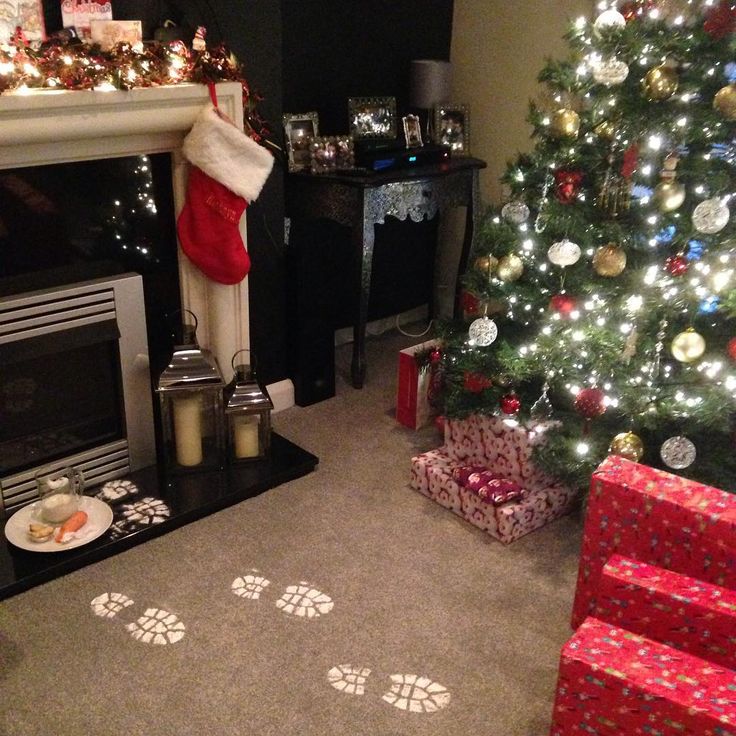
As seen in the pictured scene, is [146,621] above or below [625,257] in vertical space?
below

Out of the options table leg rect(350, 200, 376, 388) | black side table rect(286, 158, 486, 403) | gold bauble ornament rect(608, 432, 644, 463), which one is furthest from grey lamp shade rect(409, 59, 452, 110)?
gold bauble ornament rect(608, 432, 644, 463)

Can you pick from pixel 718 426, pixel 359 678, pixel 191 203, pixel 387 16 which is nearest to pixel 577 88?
pixel 718 426

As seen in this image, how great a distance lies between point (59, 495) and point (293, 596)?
741mm

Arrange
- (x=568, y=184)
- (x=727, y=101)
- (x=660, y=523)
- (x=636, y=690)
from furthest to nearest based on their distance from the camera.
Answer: (x=568, y=184), (x=727, y=101), (x=660, y=523), (x=636, y=690)

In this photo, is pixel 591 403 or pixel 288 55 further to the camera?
pixel 288 55

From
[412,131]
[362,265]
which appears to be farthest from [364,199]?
[412,131]

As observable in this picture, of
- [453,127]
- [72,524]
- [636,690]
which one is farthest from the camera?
[453,127]

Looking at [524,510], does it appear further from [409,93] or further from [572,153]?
[409,93]

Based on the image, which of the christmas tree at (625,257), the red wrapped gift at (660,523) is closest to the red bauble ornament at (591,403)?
the christmas tree at (625,257)

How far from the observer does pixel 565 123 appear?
2.32 metres

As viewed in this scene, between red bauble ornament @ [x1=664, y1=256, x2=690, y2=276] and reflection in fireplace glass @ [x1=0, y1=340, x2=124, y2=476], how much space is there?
1.70m

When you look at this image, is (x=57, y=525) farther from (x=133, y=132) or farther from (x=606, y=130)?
(x=606, y=130)

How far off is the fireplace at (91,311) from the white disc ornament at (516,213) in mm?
904

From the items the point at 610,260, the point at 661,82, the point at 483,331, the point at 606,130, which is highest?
the point at 661,82
